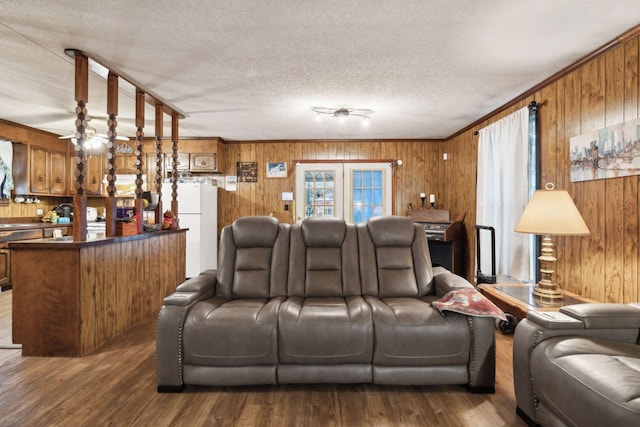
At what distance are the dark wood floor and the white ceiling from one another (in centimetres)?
245

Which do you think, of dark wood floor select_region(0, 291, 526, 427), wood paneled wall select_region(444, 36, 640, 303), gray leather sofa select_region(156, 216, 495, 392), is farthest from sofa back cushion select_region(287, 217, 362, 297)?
wood paneled wall select_region(444, 36, 640, 303)

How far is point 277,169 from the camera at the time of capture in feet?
19.4

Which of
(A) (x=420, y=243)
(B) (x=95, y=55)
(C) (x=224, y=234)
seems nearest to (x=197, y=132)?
(B) (x=95, y=55)

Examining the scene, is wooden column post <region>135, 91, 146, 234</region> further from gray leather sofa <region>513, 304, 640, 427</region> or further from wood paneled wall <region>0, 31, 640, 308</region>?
gray leather sofa <region>513, 304, 640, 427</region>

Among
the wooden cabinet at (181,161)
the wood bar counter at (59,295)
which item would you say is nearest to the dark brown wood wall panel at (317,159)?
the wooden cabinet at (181,161)

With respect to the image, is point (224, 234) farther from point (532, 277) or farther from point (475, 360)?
point (532, 277)

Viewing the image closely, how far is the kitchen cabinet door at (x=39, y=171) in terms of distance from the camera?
5.02 m

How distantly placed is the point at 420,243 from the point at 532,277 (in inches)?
57.5

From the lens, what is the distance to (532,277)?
3.29 m

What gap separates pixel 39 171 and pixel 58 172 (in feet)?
1.18

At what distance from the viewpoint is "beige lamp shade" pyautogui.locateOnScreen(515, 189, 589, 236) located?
2248 mm

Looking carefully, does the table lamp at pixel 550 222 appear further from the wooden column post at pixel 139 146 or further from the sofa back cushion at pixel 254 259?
the wooden column post at pixel 139 146

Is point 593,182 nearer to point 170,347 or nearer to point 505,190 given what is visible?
point 505,190

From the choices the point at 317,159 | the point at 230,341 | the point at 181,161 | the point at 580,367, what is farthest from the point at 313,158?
the point at 580,367
